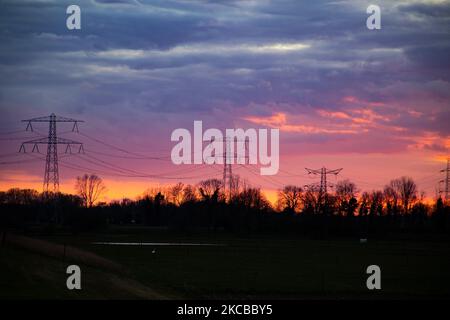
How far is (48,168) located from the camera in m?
96.9

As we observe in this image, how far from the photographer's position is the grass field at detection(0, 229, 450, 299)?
3475 cm

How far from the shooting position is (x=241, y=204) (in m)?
173

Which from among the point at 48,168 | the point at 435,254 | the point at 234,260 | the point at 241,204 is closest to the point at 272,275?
the point at 234,260

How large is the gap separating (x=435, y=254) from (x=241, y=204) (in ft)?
304

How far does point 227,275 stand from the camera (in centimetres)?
5269

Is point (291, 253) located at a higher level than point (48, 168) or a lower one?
lower

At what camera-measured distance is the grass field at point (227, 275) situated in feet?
114

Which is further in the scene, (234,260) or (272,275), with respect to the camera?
(234,260)
